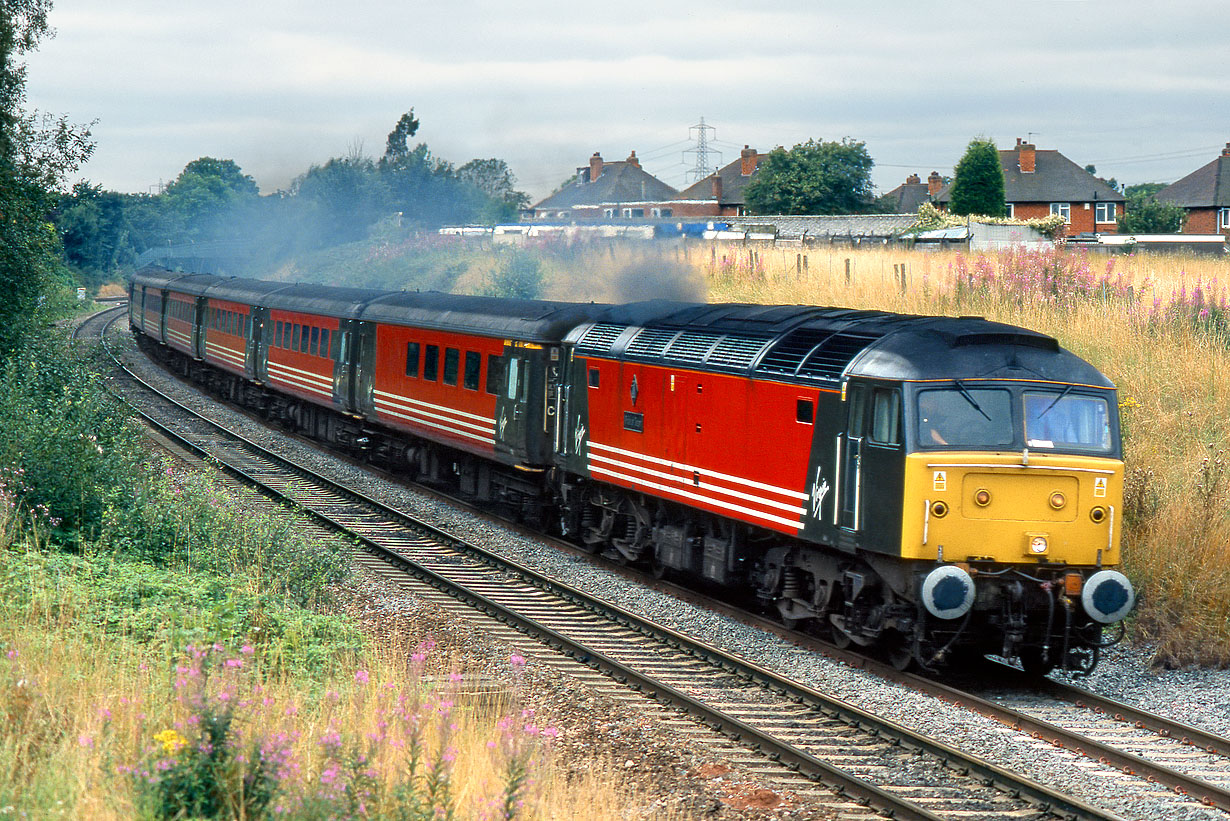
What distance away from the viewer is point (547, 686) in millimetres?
10336

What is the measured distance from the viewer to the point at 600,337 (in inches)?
635

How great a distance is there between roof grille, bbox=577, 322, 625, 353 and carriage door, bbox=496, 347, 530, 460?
144 cm

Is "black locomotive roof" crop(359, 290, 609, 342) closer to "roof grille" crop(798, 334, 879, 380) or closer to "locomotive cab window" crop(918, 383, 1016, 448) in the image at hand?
"roof grille" crop(798, 334, 879, 380)

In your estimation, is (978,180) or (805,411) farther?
(978,180)

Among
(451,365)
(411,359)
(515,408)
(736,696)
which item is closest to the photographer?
(736,696)

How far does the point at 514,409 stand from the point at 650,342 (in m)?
3.59

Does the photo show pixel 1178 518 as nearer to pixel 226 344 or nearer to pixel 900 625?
pixel 900 625

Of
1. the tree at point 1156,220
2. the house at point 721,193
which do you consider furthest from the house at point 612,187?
the tree at point 1156,220

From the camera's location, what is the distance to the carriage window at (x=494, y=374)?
723 inches

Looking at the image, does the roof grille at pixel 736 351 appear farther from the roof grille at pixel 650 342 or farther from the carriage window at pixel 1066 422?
the carriage window at pixel 1066 422

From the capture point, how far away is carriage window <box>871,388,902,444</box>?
10.5m

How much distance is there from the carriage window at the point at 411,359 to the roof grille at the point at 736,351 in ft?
30.3

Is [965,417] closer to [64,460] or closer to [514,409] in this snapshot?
[514,409]

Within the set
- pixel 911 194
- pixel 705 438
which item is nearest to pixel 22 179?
pixel 705 438
